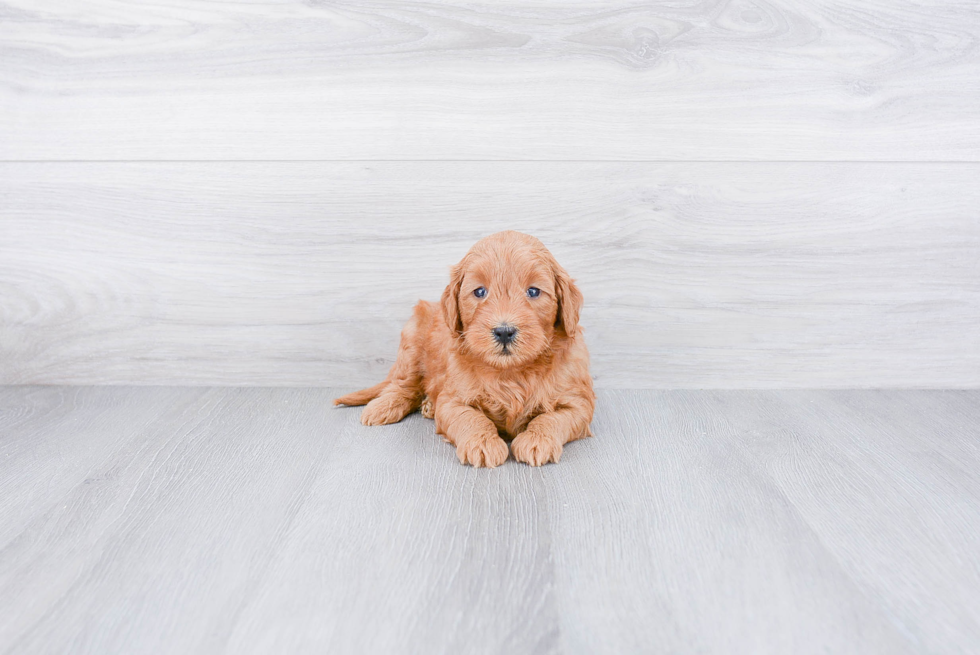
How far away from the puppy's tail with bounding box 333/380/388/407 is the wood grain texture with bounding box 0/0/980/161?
629mm

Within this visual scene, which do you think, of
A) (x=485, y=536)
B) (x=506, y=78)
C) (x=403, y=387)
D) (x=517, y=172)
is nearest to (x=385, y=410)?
(x=403, y=387)

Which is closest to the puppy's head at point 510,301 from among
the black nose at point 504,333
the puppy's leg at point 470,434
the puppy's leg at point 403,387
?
the black nose at point 504,333

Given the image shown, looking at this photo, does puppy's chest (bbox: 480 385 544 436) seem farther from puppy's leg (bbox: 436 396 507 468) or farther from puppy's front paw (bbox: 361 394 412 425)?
puppy's front paw (bbox: 361 394 412 425)

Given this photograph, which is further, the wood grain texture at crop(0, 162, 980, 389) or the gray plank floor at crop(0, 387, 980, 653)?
the wood grain texture at crop(0, 162, 980, 389)

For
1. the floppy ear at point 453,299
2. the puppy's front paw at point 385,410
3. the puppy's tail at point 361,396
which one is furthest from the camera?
the puppy's tail at point 361,396

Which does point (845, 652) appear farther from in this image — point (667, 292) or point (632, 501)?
point (667, 292)

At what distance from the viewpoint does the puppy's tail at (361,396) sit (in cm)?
171

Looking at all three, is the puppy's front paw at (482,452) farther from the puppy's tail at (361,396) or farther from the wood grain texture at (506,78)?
the wood grain texture at (506,78)

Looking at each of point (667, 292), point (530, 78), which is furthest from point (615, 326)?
point (530, 78)

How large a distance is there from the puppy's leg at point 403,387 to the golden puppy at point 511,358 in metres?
0.13

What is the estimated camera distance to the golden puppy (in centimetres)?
133

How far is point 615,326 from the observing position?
71.8 inches

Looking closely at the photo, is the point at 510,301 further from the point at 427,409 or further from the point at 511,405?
the point at 427,409

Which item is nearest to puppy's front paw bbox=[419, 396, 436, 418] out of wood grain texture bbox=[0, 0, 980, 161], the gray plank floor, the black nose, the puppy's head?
the gray plank floor
